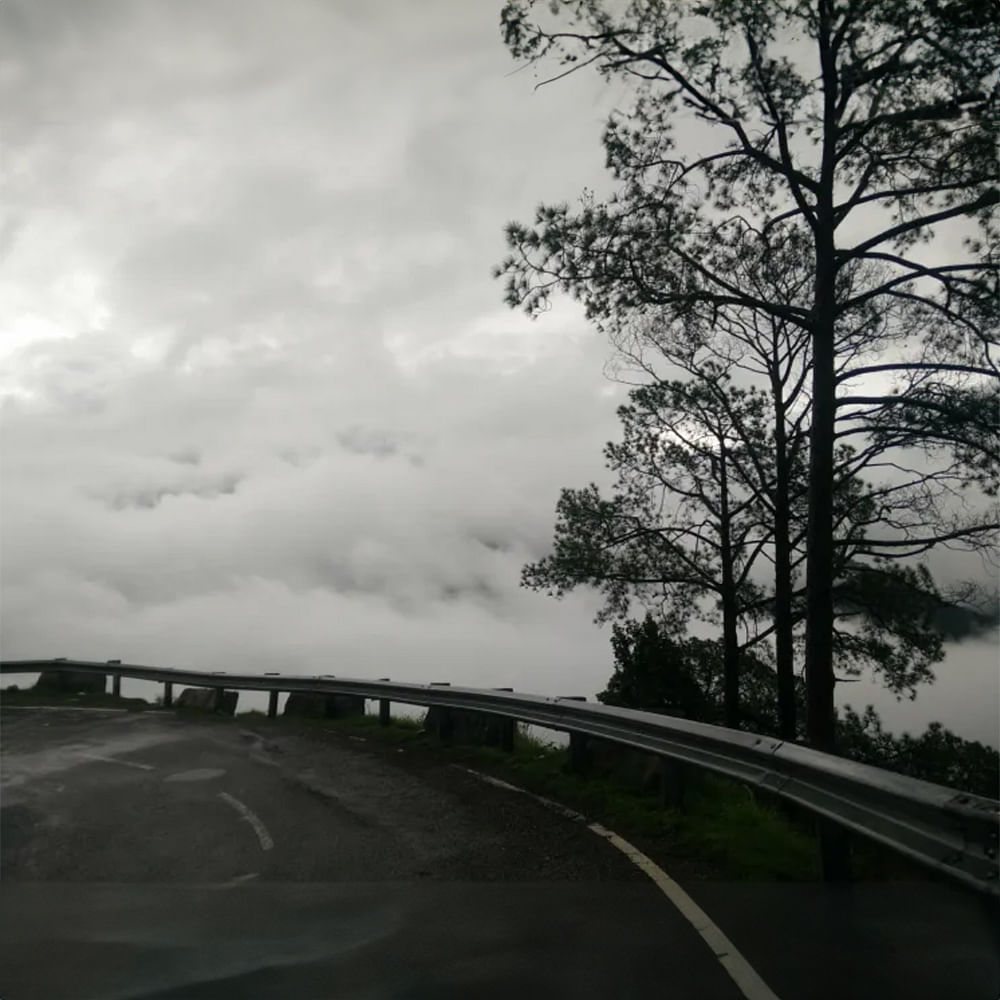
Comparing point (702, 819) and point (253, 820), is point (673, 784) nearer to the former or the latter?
point (702, 819)

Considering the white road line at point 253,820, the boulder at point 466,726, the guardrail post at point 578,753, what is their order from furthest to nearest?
the boulder at point 466,726 → the guardrail post at point 578,753 → the white road line at point 253,820

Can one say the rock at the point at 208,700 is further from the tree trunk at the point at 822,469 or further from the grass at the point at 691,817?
the tree trunk at the point at 822,469

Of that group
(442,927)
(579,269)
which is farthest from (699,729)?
(579,269)

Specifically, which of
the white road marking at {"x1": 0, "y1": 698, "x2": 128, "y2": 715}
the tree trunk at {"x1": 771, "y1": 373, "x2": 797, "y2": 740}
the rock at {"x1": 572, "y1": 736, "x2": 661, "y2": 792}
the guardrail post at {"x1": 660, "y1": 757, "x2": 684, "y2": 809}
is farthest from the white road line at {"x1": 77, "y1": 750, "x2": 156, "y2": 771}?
the tree trunk at {"x1": 771, "y1": 373, "x2": 797, "y2": 740}

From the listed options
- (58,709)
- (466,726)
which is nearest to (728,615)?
(466,726)

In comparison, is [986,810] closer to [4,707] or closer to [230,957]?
[230,957]

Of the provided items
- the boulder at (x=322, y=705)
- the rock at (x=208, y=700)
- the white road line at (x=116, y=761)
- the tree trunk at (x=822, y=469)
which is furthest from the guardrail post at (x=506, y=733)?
the rock at (x=208, y=700)

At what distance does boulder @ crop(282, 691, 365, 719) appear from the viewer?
19.2 meters

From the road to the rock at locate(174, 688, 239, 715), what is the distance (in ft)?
36.9

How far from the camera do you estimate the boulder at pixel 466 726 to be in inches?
559

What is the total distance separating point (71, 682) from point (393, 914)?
2348 cm

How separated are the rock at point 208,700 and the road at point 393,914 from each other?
1125 centimetres

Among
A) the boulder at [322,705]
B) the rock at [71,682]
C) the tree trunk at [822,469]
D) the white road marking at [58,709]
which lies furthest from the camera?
the rock at [71,682]

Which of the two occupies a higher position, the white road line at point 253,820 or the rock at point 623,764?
the rock at point 623,764
